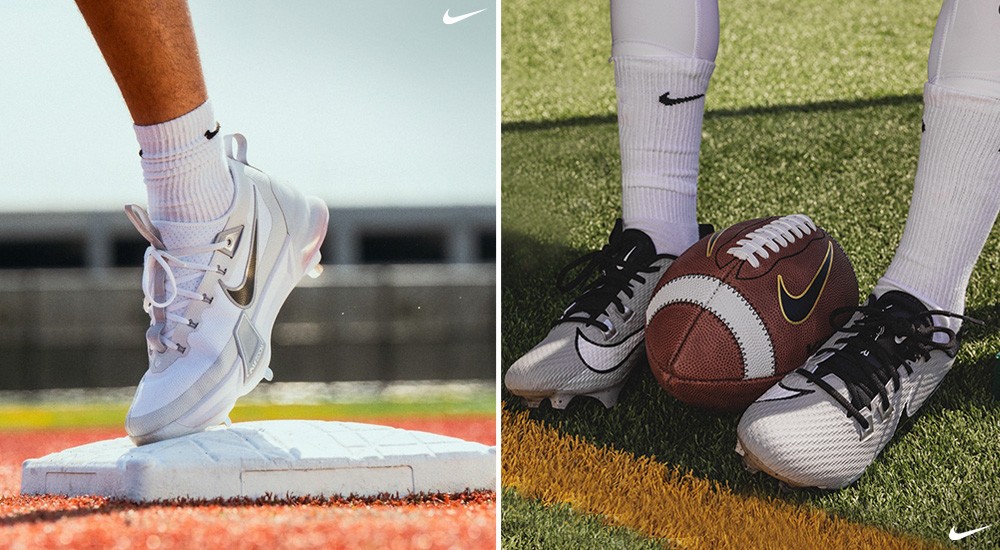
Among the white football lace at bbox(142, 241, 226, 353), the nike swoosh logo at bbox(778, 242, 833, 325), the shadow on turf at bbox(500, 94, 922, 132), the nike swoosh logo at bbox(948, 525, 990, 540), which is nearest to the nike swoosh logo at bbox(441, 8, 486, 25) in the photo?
the white football lace at bbox(142, 241, 226, 353)

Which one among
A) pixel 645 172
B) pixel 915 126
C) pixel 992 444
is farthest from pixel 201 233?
pixel 915 126

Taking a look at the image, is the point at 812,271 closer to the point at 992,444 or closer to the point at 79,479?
the point at 992,444

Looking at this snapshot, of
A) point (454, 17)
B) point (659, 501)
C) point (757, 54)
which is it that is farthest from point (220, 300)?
point (757, 54)

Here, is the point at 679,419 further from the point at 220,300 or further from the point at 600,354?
the point at 220,300

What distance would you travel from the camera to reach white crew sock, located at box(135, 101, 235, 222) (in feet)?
3.58

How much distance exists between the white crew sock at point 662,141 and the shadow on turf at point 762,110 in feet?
4.07

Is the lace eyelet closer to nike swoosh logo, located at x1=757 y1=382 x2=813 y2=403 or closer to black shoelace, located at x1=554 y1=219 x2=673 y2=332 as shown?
black shoelace, located at x1=554 y1=219 x2=673 y2=332

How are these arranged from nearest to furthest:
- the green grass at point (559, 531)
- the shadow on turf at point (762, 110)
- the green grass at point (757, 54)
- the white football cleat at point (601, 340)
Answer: the green grass at point (559, 531) < the white football cleat at point (601, 340) < the shadow on turf at point (762, 110) < the green grass at point (757, 54)

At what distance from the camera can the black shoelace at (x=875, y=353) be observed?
3.75 ft

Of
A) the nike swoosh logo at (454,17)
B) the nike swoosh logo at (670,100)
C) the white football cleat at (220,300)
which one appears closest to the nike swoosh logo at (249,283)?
the white football cleat at (220,300)

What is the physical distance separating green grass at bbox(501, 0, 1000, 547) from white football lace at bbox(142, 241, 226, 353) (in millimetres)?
427

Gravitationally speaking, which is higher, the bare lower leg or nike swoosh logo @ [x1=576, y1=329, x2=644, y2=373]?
the bare lower leg

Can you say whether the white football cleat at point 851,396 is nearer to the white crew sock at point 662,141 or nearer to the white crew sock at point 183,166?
the white crew sock at point 662,141

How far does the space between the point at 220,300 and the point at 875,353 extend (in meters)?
0.77
